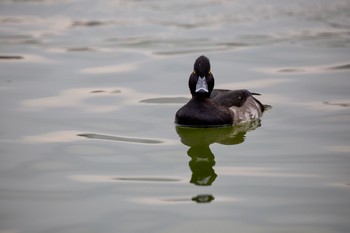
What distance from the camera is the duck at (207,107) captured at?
12102mm

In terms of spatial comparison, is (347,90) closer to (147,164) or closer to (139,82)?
(139,82)

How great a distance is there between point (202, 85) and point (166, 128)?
885 mm

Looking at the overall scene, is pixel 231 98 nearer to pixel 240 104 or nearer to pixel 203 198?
pixel 240 104

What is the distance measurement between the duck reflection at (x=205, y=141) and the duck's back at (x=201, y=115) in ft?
0.33

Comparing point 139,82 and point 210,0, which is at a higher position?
point 210,0

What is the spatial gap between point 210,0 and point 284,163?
14971mm

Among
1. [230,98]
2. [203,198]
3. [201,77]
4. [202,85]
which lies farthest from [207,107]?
[203,198]

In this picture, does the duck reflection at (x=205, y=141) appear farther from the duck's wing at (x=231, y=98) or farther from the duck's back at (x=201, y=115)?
the duck's wing at (x=231, y=98)

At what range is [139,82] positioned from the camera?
1518 centimetres

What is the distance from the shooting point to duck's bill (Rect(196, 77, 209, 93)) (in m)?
12.0

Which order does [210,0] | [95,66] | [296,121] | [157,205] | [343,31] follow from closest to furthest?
[157,205] < [296,121] < [95,66] < [343,31] < [210,0]

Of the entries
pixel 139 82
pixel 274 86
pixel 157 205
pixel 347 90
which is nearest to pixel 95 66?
pixel 139 82

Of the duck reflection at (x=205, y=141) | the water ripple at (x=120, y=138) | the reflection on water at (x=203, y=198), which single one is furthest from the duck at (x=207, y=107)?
the reflection on water at (x=203, y=198)

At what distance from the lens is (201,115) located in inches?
476
